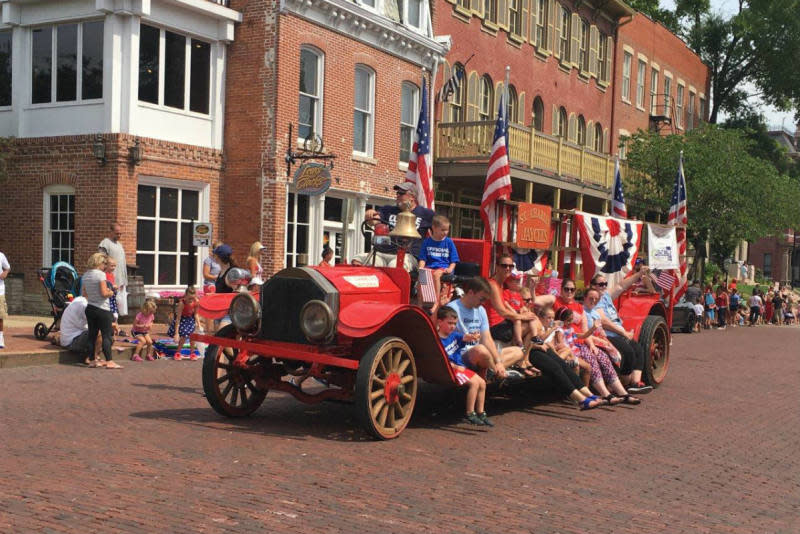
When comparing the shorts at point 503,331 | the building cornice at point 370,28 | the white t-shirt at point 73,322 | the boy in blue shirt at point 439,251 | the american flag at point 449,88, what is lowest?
the white t-shirt at point 73,322

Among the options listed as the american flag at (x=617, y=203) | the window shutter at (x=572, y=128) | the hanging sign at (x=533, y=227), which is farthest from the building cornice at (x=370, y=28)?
the hanging sign at (x=533, y=227)

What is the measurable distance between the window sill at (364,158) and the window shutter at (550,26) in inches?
463

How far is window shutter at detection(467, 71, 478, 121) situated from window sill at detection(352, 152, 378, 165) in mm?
5670

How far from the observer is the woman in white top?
12.0m

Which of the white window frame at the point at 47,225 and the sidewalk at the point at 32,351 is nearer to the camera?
the sidewalk at the point at 32,351

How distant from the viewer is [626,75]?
38406mm

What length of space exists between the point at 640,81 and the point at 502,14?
13050 mm

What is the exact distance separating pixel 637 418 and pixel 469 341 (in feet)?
7.45

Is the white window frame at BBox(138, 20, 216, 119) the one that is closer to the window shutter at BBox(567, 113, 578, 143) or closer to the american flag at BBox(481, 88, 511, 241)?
the american flag at BBox(481, 88, 511, 241)

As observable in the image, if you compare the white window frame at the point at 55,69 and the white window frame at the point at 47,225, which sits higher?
the white window frame at the point at 55,69

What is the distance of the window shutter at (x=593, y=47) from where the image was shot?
35000 mm

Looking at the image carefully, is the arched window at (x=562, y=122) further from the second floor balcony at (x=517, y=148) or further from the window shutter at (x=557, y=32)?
the second floor balcony at (x=517, y=148)

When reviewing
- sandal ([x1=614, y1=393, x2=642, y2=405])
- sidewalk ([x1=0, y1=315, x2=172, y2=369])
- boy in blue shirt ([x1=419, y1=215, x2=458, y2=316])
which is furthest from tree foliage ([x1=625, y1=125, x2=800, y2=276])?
boy in blue shirt ([x1=419, y1=215, x2=458, y2=316])

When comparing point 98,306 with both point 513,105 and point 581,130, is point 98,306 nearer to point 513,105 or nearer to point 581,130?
point 513,105
